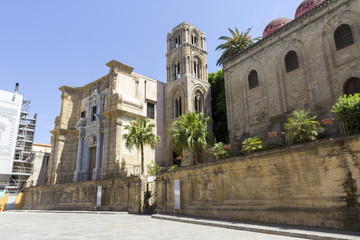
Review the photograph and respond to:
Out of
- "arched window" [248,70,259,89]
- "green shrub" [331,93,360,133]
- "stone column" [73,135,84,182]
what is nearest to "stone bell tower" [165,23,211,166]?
"arched window" [248,70,259,89]

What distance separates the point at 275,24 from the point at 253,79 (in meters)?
5.73

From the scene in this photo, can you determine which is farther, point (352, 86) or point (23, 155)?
point (23, 155)

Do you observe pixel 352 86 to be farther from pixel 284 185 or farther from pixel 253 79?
pixel 284 185

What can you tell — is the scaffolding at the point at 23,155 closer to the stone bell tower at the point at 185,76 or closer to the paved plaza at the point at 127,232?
the stone bell tower at the point at 185,76

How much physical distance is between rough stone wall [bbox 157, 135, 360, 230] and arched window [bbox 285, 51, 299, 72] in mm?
10035

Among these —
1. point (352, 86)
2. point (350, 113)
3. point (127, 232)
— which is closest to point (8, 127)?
point (127, 232)

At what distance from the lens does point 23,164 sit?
4125 centimetres

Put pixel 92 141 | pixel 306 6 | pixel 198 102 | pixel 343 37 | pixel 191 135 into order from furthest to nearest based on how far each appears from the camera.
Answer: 1. pixel 198 102
2. pixel 92 141
3. pixel 306 6
4. pixel 191 135
5. pixel 343 37

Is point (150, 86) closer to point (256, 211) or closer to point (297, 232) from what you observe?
point (256, 211)

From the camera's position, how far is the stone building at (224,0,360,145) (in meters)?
16.3

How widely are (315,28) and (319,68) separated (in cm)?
290

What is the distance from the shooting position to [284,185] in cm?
1105

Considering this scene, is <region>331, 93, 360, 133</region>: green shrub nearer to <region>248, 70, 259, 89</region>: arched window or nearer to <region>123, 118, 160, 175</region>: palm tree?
<region>248, 70, 259, 89</region>: arched window

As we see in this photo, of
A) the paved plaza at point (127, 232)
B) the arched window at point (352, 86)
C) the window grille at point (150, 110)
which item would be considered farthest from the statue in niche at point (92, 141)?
the arched window at point (352, 86)
